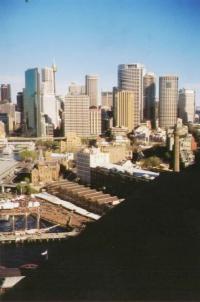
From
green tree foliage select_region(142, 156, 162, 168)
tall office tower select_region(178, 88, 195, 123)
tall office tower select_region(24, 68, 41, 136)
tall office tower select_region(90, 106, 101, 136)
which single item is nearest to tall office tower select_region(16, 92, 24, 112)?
tall office tower select_region(24, 68, 41, 136)

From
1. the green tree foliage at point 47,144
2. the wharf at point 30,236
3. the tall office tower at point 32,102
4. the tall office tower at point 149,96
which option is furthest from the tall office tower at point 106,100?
the wharf at point 30,236

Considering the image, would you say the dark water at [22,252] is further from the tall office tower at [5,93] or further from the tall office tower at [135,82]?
the tall office tower at [5,93]

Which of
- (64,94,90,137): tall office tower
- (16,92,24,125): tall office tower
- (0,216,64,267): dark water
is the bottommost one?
(0,216,64,267): dark water

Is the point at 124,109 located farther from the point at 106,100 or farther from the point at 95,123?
the point at 106,100

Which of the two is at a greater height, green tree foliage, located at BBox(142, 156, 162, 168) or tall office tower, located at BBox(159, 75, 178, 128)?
tall office tower, located at BBox(159, 75, 178, 128)

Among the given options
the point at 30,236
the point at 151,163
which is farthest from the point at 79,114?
the point at 30,236

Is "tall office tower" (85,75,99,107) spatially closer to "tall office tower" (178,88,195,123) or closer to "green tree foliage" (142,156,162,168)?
"tall office tower" (178,88,195,123)

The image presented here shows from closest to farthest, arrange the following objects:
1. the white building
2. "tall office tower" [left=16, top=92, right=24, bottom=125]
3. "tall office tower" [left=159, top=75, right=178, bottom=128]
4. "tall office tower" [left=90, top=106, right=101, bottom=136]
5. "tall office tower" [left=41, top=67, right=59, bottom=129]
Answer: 1. the white building
2. "tall office tower" [left=159, top=75, right=178, bottom=128]
3. "tall office tower" [left=90, top=106, right=101, bottom=136]
4. "tall office tower" [left=41, top=67, right=59, bottom=129]
5. "tall office tower" [left=16, top=92, right=24, bottom=125]
